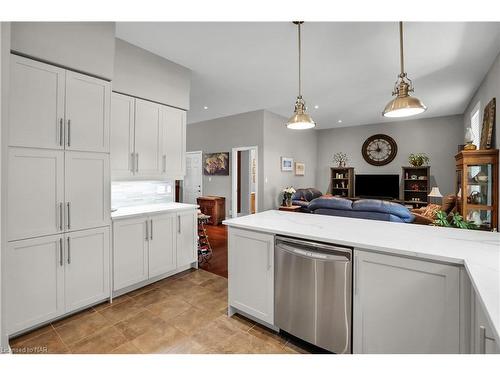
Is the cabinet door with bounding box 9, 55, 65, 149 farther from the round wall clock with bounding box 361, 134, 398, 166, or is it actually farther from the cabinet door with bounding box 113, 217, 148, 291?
the round wall clock with bounding box 361, 134, 398, 166

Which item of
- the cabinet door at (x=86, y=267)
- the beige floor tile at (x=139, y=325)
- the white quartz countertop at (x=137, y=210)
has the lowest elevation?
the beige floor tile at (x=139, y=325)

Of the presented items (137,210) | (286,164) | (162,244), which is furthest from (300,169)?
(137,210)

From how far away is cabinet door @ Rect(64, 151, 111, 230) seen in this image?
2.04m

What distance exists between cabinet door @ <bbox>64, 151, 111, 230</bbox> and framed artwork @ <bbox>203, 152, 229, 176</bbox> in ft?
12.6

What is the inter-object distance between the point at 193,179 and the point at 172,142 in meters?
3.85

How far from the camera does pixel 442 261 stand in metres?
1.23

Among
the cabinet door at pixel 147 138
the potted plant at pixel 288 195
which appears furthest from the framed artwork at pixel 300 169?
the cabinet door at pixel 147 138

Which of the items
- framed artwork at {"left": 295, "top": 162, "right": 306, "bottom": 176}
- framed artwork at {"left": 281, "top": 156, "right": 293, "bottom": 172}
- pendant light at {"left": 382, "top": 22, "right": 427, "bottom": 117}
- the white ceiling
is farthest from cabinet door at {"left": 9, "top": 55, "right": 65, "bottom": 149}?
framed artwork at {"left": 295, "top": 162, "right": 306, "bottom": 176}

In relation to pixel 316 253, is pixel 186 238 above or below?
below

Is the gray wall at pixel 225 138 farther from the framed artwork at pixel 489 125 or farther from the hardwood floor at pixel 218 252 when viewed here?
the framed artwork at pixel 489 125

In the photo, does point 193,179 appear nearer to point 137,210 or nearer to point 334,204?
point 137,210

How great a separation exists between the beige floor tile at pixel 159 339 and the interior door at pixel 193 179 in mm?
4907

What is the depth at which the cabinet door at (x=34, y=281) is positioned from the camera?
1.76 m

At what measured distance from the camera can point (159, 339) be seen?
185 centimetres
